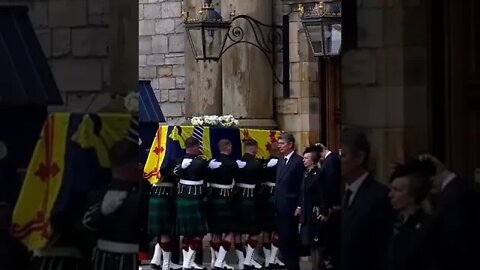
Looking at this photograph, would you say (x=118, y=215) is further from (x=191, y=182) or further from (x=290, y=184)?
(x=191, y=182)

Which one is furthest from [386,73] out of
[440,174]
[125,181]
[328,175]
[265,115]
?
[265,115]

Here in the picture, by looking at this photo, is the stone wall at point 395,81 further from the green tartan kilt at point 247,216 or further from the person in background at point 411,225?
the green tartan kilt at point 247,216

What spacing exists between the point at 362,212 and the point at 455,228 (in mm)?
570

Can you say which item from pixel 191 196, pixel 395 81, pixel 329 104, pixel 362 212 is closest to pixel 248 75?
pixel 329 104

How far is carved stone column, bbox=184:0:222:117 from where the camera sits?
18.8 meters

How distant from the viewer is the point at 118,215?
745 centimetres

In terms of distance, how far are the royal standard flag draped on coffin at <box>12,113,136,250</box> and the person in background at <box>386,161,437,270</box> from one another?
1.55 meters

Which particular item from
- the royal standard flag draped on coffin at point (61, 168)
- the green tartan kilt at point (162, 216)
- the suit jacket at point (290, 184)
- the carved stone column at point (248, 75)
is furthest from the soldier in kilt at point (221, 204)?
the royal standard flag draped on coffin at point (61, 168)

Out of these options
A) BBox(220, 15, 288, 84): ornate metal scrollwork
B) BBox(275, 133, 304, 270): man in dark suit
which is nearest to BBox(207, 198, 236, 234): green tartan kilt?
BBox(275, 133, 304, 270): man in dark suit

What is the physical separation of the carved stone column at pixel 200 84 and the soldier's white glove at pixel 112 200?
11.2 meters

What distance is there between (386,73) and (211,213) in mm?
7998

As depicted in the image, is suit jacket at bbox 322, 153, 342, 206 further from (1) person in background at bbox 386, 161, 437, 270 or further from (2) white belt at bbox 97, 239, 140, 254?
(2) white belt at bbox 97, 239, 140, 254

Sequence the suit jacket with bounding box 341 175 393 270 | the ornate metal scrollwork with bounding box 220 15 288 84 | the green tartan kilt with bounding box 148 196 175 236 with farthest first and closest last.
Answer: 1. the ornate metal scrollwork with bounding box 220 15 288 84
2. the green tartan kilt with bounding box 148 196 175 236
3. the suit jacket with bounding box 341 175 393 270

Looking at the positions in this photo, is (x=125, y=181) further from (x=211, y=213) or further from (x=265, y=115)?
(x=265, y=115)
